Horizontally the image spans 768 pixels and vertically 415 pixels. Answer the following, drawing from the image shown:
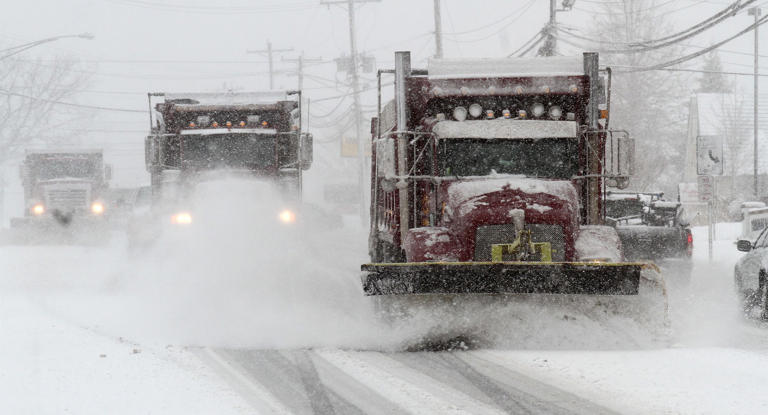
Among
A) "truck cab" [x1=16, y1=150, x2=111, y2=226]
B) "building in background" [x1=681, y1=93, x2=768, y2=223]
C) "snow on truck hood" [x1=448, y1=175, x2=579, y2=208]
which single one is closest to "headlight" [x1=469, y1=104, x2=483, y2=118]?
"snow on truck hood" [x1=448, y1=175, x2=579, y2=208]

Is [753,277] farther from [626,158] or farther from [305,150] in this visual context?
[305,150]

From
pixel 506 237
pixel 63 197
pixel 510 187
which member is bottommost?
pixel 63 197

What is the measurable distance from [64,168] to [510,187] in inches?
1011

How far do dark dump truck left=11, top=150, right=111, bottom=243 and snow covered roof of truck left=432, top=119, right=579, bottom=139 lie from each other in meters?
22.8

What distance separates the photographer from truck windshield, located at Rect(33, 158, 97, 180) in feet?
108

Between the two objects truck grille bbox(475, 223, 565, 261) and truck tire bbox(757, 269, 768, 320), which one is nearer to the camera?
truck grille bbox(475, 223, 565, 261)

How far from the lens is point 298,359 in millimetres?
9312

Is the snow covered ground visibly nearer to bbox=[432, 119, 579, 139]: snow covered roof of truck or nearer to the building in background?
bbox=[432, 119, 579, 139]: snow covered roof of truck

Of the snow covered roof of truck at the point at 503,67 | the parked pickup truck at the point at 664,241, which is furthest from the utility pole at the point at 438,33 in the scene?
the snow covered roof of truck at the point at 503,67

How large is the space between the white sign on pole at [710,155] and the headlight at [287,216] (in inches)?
390

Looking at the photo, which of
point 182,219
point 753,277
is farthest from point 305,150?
point 753,277

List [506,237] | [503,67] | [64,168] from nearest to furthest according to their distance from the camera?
[506,237] → [503,67] → [64,168]

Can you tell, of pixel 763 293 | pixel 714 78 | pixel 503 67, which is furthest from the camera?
pixel 714 78

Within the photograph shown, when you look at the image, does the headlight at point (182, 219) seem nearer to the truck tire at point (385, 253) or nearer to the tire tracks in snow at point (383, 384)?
the truck tire at point (385, 253)
